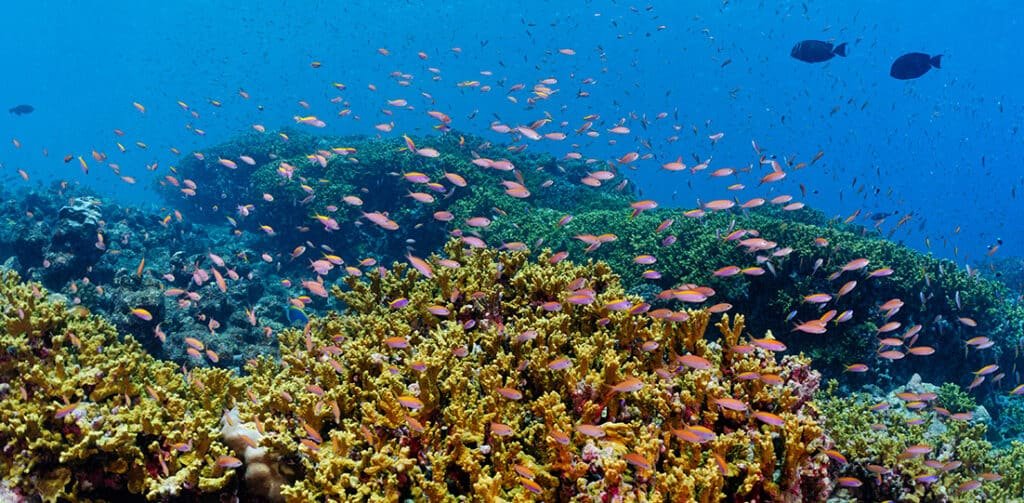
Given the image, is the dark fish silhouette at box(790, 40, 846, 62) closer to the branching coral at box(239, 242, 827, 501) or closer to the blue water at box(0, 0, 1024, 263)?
the branching coral at box(239, 242, 827, 501)

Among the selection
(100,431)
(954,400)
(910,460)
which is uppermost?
(954,400)

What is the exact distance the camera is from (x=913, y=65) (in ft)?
45.0

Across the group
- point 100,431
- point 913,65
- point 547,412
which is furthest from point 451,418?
point 913,65

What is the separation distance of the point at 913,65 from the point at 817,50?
102 inches

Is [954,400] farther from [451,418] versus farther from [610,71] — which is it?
[610,71]

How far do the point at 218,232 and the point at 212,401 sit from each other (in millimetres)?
22369

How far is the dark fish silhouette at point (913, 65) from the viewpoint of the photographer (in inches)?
530

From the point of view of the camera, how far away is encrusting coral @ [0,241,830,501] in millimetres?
3391

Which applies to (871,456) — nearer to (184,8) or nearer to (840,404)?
(840,404)

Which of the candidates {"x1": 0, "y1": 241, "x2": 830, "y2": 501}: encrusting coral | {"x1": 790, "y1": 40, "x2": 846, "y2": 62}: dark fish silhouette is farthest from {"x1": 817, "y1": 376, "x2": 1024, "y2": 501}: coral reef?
{"x1": 790, "y1": 40, "x2": 846, "y2": 62}: dark fish silhouette

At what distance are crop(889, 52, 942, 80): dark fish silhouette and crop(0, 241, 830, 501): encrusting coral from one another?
43.7 ft

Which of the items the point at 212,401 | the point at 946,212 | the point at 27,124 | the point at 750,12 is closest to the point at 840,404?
the point at 212,401

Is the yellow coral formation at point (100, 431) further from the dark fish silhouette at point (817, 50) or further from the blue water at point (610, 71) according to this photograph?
the blue water at point (610, 71)

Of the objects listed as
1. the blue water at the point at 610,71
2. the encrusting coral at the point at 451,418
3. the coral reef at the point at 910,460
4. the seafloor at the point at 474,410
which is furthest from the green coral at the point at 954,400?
the blue water at the point at 610,71
